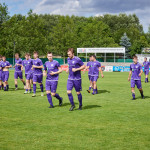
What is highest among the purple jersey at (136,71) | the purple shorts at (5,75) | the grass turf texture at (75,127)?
the purple jersey at (136,71)

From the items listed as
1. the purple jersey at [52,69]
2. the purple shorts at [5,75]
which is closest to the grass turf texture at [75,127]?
the purple jersey at [52,69]

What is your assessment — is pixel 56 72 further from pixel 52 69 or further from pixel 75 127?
pixel 75 127

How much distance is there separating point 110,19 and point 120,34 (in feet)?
39.0

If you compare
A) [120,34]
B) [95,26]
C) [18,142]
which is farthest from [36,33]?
[18,142]

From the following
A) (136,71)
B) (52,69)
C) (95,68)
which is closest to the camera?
(52,69)

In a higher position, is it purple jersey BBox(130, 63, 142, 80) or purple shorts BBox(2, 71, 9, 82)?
purple jersey BBox(130, 63, 142, 80)

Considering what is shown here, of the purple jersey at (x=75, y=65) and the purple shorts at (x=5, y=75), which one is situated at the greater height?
the purple jersey at (x=75, y=65)

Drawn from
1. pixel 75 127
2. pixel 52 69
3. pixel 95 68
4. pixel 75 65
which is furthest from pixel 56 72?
pixel 95 68

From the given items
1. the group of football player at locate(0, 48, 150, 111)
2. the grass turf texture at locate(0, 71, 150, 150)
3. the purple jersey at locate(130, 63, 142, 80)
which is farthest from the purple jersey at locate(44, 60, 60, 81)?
the purple jersey at locate(130, 63, 142, 80)

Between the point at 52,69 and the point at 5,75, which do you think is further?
the point at 5,75

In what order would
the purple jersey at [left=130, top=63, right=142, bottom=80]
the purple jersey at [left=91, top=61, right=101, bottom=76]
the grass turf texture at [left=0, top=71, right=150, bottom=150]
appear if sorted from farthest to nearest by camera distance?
the purple jersey at [left=91, top=61, right=101, bottom=76] → the purple jersey at [left=130, top=63, right=142, bottom=80] → the grass turf texture at [left=0, top=71, right=150, bottom=150]

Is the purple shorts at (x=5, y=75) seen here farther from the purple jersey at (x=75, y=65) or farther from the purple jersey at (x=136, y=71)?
the purple jersey at (x=75, y=65)

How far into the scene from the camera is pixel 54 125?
8.30m

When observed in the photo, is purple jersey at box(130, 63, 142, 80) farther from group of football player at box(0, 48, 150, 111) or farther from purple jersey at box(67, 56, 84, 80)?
purple jersey at box(67, 56, 84, 80)
